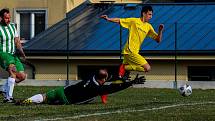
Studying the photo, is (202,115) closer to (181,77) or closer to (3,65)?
(3,65)

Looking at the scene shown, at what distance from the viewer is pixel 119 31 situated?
112 ft

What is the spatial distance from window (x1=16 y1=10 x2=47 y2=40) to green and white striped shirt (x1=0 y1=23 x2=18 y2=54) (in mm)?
20317

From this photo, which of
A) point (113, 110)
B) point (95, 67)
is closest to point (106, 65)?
point (95, 67)

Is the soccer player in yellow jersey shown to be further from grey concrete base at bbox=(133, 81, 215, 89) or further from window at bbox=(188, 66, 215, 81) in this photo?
window at bbox=(188, 66, 215, 81)

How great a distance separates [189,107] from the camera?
47.2 feet

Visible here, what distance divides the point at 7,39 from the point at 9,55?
0.40m

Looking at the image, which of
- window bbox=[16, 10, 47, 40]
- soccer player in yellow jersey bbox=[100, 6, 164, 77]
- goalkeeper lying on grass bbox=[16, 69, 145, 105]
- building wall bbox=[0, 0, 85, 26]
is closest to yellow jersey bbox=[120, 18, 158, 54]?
soccer player in yellow jersey bbox=[100, 6, 164, 77]

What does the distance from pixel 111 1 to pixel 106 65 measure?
480 centimetres

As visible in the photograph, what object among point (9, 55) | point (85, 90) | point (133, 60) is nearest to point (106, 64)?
point (133, 60)

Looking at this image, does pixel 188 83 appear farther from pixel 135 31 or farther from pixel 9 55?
pixel 9 55

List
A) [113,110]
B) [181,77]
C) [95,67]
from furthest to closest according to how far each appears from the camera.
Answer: [95,67], [181,77], [113,110]

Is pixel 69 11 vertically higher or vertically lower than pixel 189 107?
higher

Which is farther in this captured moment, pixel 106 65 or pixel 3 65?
pixel 106 65

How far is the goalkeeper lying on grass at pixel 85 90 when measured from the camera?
47.6 ft
